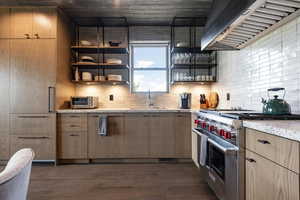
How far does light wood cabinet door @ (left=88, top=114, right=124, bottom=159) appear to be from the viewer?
3844 millimetres

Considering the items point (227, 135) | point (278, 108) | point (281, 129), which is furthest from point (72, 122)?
point (281, 129)

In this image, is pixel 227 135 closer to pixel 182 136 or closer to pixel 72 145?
pixel 182 136

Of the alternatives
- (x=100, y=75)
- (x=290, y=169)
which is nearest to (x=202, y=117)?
(x=290, y=169)

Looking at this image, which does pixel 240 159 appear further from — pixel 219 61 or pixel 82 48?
pixel 82 48

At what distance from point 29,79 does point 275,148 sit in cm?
362

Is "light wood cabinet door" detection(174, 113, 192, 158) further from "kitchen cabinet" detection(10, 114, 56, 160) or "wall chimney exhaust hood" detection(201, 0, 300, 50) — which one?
"kitchen cabinet" detection(10, 114, 56, 160)

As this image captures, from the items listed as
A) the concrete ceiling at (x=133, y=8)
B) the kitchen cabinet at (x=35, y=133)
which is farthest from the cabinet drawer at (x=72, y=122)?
the concrete ceiling at (x=133, y=8)

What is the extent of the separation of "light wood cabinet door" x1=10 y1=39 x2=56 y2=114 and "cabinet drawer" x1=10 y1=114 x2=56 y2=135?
9 cm

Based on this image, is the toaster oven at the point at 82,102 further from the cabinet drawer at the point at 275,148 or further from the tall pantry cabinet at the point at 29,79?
the cabinet drawer at the point at 275,148

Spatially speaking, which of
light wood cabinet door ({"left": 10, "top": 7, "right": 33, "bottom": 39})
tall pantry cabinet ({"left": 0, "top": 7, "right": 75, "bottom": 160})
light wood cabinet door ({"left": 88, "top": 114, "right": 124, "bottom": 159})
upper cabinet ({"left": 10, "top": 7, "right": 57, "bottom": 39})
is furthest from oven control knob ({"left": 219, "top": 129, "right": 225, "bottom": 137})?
light wood cabinet door ({"left": 10, "top": 7, "right": 33, "bottom": 39})

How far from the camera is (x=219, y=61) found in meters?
4.12

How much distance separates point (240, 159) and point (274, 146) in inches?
19.2

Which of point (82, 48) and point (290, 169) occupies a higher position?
point (82, 48)

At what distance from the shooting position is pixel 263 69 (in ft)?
8.65
